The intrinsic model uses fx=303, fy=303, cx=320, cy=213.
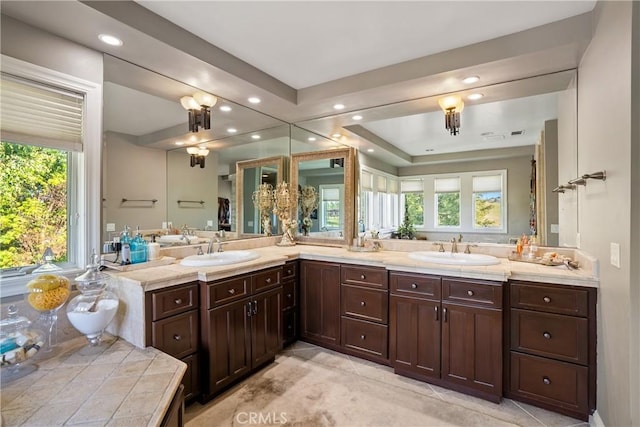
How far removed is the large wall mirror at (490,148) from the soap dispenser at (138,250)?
2242 millimetres

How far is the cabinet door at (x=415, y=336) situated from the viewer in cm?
238

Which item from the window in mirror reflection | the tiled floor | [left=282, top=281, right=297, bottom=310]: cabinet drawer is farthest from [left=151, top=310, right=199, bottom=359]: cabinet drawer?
the window in mirror reflection

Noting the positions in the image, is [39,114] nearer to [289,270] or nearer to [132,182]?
[132,182]

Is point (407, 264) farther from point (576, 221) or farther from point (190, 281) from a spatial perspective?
point (190, 281)

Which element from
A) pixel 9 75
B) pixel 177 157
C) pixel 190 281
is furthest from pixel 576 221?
pixel 9 75

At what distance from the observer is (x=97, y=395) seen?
1305 mm

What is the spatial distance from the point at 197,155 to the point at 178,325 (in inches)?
69.0

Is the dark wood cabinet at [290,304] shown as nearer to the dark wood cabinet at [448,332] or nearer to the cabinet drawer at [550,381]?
the dark wood cabinet at [448,332]

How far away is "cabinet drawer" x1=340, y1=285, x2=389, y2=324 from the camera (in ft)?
8.76

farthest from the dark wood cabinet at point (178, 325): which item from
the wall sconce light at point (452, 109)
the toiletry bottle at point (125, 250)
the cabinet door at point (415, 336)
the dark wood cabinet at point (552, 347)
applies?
the wall sconce light at point (452, 109)

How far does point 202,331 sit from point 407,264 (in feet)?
5.40

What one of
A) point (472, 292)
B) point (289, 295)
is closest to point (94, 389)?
point (289, 295)

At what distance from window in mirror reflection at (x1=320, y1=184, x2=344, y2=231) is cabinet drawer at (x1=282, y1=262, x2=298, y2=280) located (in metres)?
0.85

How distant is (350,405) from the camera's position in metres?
2.17
